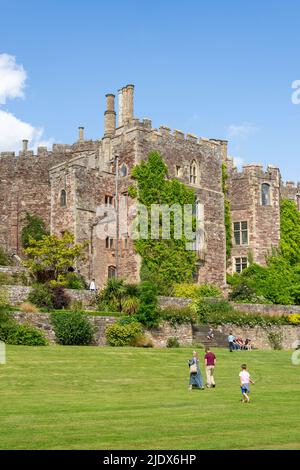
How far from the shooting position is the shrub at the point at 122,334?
37.1 m

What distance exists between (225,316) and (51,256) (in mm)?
11169

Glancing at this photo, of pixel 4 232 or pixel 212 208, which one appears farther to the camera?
pixel 4 232

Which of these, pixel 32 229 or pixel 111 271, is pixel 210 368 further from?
pixel 32 229

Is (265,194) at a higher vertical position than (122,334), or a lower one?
higher

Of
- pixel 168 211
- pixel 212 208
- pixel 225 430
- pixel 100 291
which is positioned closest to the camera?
pixel 225 430

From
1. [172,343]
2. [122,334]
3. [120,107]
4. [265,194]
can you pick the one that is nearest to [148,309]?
[172,343]

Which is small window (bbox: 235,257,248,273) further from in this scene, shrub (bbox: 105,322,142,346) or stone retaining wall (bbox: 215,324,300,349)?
shrub (bbox: 105,322,142,346)

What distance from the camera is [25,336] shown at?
111 ft

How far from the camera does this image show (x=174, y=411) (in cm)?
1903

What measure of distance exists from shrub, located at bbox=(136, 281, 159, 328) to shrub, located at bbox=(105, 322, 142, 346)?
1.16 m

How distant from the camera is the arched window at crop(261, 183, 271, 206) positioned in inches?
2280

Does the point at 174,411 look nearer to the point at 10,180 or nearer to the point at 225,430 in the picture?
the point at 225,430
